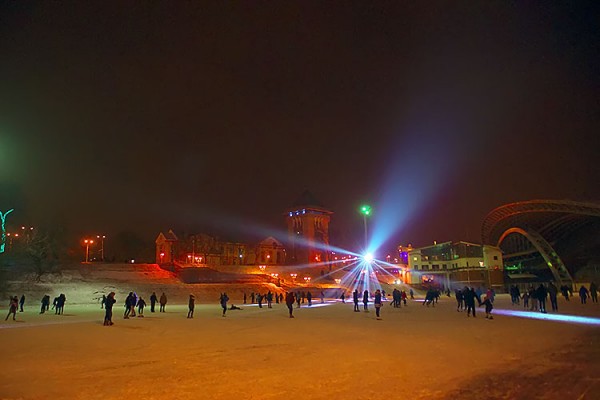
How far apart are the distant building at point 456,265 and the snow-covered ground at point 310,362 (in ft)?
232

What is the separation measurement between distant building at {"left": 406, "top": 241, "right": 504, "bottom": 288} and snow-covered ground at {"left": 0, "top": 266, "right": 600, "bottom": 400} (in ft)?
232

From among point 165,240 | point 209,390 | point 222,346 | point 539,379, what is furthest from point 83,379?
point 165,240

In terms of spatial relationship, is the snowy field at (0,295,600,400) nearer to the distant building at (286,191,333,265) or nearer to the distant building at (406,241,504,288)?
the distant building at (406,241,504,288)

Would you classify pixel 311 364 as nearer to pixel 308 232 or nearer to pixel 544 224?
pixel 544 224

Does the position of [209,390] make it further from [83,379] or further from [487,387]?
[487,387]

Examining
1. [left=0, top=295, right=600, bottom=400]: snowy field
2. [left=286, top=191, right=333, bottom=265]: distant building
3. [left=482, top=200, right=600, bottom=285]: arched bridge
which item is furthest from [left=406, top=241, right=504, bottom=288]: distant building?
[left=0, top=295, right=600, bottom=400]: snowy field

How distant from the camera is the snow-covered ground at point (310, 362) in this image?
7797 millimetres

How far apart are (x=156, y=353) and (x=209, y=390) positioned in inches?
201

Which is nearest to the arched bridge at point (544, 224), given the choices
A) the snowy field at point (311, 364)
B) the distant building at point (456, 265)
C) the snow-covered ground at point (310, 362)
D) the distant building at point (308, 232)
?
the distant building at point (456, 265)

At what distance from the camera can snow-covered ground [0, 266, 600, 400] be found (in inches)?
307

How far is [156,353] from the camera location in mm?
12312

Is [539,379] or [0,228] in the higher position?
[0,228]

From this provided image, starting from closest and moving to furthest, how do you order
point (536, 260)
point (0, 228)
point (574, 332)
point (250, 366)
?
point (250, 366) → point (574, 332) → point (0, 228) → point (536, 260)

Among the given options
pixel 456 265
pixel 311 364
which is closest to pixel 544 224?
pixel 456 265
